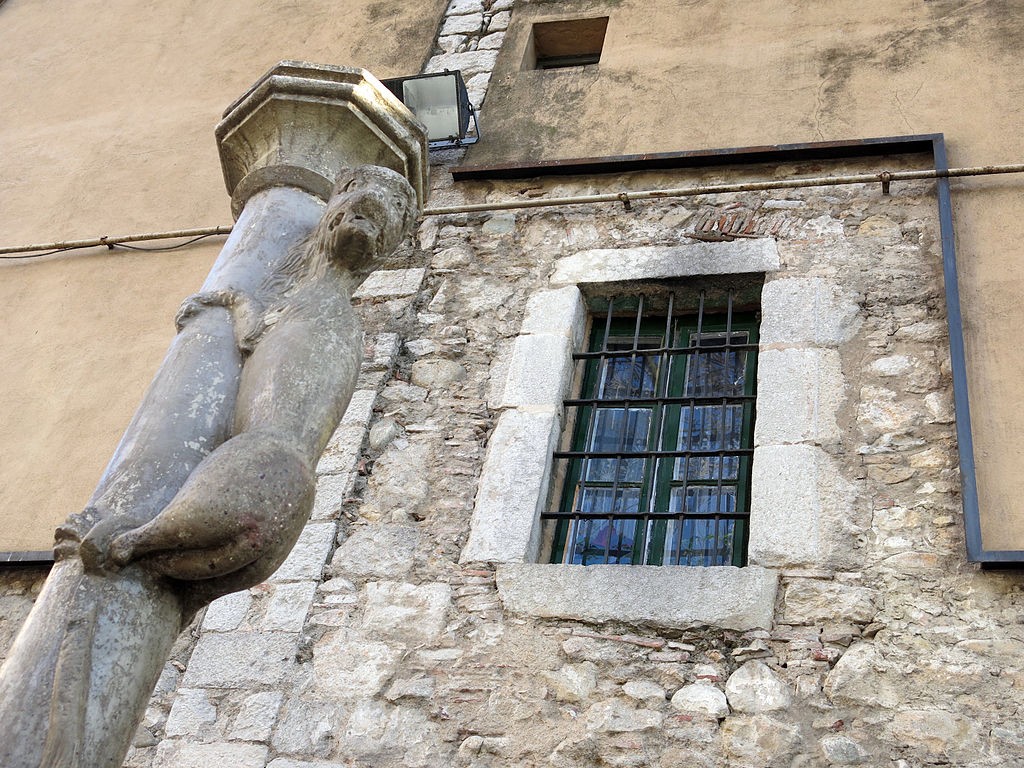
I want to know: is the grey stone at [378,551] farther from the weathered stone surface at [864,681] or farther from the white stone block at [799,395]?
the weathered stone surface at [864,681]

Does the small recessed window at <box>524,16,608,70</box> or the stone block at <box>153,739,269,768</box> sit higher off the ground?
the small recessed window at <box>524,16,608,70</box>

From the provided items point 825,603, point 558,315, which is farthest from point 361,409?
point 825,603

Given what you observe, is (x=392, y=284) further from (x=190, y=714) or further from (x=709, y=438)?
(x=190, y=714)

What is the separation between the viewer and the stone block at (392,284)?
550cm

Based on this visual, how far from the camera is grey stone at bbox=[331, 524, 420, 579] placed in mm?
4438

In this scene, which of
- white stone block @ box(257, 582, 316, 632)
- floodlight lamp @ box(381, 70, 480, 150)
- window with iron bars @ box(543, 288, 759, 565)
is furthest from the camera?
→ floodlight lamp @ box(381, 70, 480, 150)

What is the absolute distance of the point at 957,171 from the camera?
203 inches

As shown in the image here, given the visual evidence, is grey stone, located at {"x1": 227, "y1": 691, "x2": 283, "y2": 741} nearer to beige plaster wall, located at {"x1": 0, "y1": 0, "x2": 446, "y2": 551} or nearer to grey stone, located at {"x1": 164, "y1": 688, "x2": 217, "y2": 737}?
grey stone, located at {"x1": 164, "y1": 688, "x2": 217, "y2": 737}

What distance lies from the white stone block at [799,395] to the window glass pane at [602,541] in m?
0.59

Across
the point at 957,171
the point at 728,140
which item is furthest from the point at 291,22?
the point at 957,171

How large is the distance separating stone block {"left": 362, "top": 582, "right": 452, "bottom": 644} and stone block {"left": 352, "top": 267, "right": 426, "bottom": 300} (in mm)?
1567

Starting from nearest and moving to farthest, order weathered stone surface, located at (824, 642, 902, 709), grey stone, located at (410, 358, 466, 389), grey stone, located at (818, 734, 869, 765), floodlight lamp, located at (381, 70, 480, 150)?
grey stone, located at (818, 734, 869, 765) → weathered stone surface, located at (824, 642, 902, 709) → grey stone, located at (410, 358, 466, 389) → floodlight lamp, located at (381, 70, 480, 150)

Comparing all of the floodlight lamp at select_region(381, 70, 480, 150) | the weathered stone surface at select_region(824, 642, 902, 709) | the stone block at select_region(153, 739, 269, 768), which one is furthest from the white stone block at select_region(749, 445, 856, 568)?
the floodlight lamp at select_region(381, 70, 480, 150)

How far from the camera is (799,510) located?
4203 millimetres
